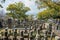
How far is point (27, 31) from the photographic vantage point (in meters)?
4.93

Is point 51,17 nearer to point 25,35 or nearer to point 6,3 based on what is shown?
point 25,35

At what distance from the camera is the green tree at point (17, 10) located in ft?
16.4

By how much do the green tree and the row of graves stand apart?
0.19 meters

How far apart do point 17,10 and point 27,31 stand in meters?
0.58

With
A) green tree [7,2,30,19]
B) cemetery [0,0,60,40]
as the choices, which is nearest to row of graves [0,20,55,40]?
cemetery [0,0,60,40]

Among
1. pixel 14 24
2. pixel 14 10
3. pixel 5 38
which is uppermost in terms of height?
pixel 14 10

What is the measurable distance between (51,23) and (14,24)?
89 cm

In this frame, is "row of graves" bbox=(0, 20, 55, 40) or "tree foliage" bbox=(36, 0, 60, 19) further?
"tree foliage" bbox=(36, 0, 60, 19)

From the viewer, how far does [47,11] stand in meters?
5.05

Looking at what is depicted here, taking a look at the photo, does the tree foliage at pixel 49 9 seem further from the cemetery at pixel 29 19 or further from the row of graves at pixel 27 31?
the row of graves at pixel 27 31

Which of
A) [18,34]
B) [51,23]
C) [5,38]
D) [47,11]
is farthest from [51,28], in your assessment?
[5,38]

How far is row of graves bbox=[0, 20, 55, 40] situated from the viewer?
486cm

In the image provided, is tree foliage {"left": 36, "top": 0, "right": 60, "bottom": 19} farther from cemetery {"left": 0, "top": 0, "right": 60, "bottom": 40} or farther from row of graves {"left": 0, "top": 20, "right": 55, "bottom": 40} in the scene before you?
row of graves {"left": 0, "top": 20, "right": 55, "bottom": 40}

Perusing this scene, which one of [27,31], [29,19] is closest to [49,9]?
[29,19]
